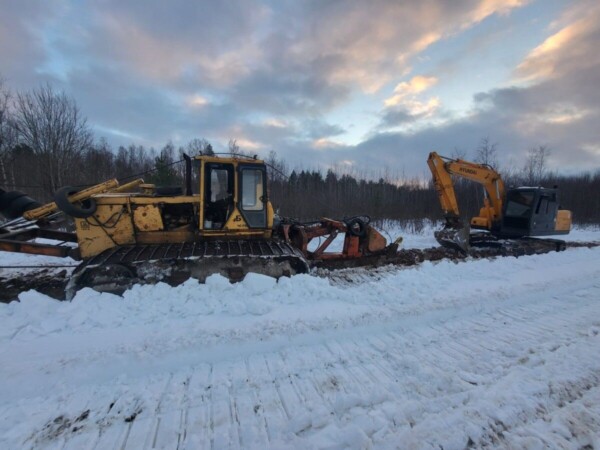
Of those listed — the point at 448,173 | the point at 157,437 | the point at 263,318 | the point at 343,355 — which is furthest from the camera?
the point at 448,173

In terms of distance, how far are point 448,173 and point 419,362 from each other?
10.3m

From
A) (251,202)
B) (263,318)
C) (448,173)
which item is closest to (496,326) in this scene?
(263,318)

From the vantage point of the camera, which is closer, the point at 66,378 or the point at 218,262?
the point at 66,378

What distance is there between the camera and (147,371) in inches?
131

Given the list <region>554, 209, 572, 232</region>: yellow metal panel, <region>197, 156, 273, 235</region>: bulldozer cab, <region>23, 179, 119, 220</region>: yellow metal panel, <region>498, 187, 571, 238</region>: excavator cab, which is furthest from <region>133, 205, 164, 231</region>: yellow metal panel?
<region>554, 209, 572, 232</region>: yellow metal panel

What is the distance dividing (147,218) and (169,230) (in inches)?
20.3

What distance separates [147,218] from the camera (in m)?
6.87

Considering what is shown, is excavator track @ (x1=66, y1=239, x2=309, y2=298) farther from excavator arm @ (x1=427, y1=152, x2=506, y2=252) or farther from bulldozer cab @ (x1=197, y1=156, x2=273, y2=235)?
excavator arm @ (x1=427, y1=152, x2=506, y2=252)

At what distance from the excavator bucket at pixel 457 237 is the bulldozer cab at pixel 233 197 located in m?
7.24

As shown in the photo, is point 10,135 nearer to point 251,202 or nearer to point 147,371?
point 251,202

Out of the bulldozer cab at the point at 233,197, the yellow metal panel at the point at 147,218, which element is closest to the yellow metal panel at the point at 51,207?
the yellow metal panel at the point at 147,218

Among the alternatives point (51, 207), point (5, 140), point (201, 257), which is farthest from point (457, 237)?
point (5, 140)

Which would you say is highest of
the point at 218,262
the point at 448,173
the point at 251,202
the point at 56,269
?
the point at 448,173

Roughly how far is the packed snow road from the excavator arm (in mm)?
5843
